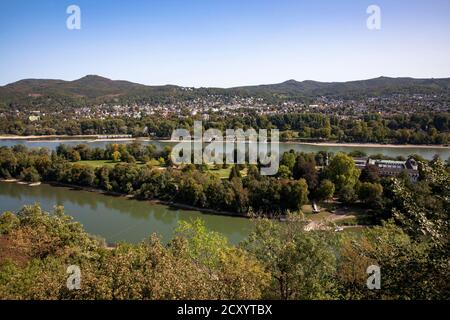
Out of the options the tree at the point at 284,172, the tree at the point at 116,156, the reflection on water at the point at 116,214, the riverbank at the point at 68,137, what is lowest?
the reflection on water at the point at 116,214

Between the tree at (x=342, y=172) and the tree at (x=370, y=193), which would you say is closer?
the tree at (x=370, y=193)

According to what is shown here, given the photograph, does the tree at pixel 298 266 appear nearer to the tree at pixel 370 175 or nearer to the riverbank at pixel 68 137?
the tree at pixel 370 175

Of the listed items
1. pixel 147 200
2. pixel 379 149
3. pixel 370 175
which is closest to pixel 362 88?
pixel 379 149

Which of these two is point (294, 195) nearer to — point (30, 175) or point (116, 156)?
point (116, 156)

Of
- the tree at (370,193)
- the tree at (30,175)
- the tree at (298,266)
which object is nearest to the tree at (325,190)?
the tree at (370,193)

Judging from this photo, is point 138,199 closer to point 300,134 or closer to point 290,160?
point 290,160

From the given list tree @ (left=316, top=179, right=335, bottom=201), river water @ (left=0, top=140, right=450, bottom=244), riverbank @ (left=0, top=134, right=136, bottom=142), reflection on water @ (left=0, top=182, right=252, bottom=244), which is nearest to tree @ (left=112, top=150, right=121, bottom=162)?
river water @ (left=0, top=140, right=450, bottom=244)

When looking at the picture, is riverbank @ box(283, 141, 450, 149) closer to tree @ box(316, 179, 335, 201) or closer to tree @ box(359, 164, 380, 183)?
tree @ box(359, 164, 380, 183)

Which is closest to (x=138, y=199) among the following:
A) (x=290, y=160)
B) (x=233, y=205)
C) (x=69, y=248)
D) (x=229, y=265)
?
(x=233, y=205)
